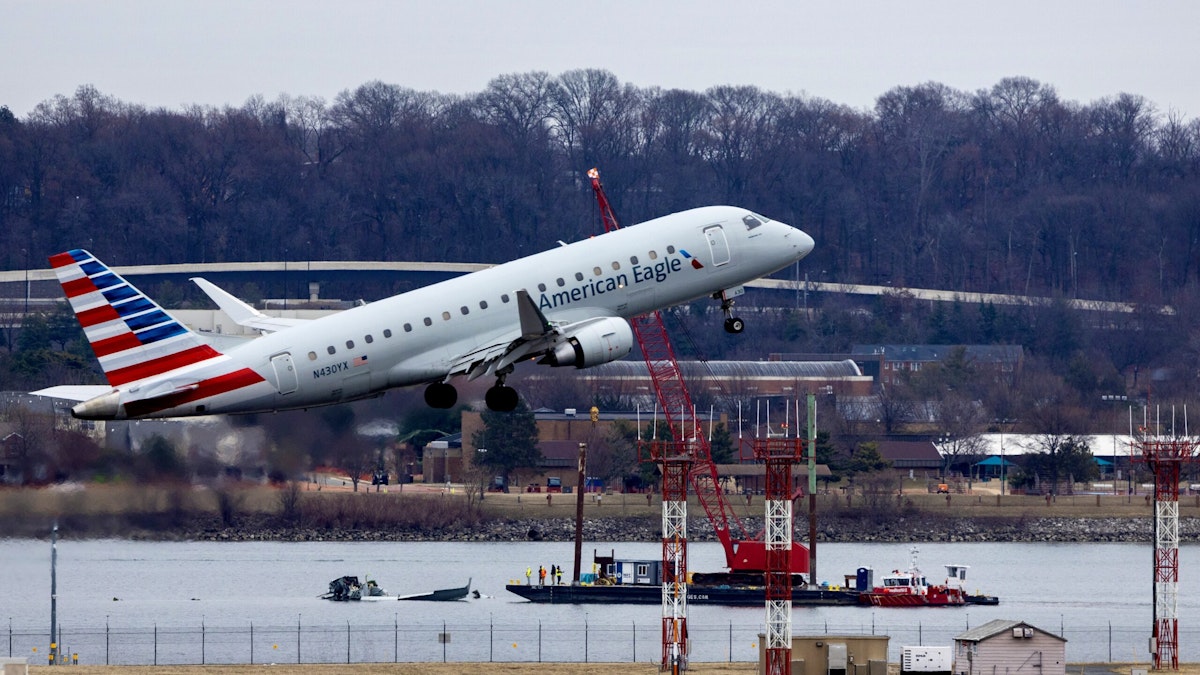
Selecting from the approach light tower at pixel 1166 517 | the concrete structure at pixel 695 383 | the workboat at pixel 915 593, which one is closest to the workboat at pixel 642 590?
the workboat at pixel 915 593

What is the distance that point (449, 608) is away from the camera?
437ft

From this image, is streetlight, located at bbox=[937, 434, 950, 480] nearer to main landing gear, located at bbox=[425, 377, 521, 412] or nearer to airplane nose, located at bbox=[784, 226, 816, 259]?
airplane nose, located at bbox=[784, 226, 816, 259]

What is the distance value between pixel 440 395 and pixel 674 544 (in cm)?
3204

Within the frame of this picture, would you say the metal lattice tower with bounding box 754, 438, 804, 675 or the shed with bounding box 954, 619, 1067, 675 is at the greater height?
the metal lattice tower with bounding box 754, 438, 804, 675

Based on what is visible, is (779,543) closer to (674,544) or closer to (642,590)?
(674,544)

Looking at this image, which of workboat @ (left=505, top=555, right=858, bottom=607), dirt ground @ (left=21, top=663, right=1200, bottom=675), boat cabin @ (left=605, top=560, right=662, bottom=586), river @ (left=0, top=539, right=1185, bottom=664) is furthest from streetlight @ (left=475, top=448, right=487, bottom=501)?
dirt ground @ (left=21, top=663, right=1200, bottom=675)

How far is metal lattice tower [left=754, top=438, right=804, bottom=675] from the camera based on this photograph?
8731 centimetres

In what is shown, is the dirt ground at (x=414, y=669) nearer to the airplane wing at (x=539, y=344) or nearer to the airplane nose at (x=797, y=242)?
the airplane nose at (x=797, y=242)

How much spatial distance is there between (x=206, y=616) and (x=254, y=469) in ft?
112

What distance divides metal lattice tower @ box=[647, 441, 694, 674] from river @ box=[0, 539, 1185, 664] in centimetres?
455

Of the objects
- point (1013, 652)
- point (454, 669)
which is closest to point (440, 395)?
point (454, 669)

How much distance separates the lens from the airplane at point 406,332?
67.2 m

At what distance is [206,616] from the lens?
12750cm

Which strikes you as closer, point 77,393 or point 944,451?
point 77,393
